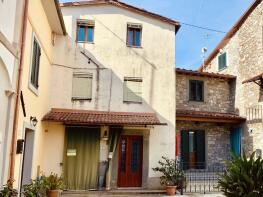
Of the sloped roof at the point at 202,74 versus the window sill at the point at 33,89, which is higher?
the sloped roof at the point at 202,74

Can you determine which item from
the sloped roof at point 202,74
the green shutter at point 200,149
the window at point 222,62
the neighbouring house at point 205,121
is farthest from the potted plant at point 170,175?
the window at point 222,62

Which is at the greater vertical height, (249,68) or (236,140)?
(249,68)

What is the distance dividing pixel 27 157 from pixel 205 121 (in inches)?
382

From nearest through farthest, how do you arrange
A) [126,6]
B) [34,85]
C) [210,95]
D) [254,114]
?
[34,85] < [126,6] < [254,114] < [210,95]

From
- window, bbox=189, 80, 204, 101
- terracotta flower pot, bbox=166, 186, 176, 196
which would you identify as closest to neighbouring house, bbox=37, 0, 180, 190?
terracotta flower pot, bbox=166, 186, 176, 196

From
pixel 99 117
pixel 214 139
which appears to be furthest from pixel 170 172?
pixel 214 139

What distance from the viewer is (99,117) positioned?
12086 millimetres

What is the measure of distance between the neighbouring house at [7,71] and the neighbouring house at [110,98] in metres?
4.58

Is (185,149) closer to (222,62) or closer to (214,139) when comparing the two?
(214,139)

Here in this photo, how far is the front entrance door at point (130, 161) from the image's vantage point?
41.2ft

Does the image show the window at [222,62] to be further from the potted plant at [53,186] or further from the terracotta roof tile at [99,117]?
the potted plant at [53,186]

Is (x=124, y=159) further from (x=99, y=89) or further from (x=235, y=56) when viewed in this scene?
(x=235, y=56)

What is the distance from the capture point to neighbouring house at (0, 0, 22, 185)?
6.29 meters

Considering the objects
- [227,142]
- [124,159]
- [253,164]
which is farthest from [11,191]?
[227,142]
